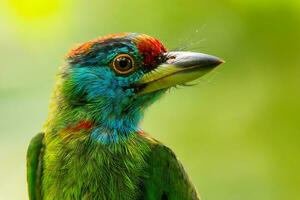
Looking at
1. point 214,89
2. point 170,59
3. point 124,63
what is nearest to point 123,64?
point 124,63

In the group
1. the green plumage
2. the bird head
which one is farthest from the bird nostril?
the green plumage

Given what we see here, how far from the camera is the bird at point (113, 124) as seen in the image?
22.7ft

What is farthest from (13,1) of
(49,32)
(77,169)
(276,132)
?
(276,132)

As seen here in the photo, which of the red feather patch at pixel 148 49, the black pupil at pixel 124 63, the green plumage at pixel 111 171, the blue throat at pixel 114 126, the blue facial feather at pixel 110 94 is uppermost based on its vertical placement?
the red feather patch at pixel 148 49

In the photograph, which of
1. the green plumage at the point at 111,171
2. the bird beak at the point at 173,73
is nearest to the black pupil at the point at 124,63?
the bird beak at the point at 173,73

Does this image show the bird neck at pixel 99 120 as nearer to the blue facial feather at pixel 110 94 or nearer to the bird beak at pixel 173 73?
the blue facial feather at pixel 110 94

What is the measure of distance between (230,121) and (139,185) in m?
0.93

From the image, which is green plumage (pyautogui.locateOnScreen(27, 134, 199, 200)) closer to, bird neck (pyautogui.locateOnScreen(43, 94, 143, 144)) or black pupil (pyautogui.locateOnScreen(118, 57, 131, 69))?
bird neck (pyautogui.locateOnScreen(43, 94, 143, 144))

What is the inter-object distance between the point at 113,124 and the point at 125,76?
0.30 metres

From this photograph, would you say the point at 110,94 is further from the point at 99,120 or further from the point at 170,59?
the point at 170,59

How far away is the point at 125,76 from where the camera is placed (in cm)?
715

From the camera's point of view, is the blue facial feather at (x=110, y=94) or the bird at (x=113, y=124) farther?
the blue facial feather at (x=110, y=94)

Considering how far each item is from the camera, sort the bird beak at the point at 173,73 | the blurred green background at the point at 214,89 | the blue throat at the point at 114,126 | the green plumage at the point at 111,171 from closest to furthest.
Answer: the green plumage at the point at 111,171 < the blue throat at the point at 114,126 < the bird beak at the point at 173,73 < the blurred green background at the point at 214,89

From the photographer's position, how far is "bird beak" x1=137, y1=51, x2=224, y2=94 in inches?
280
